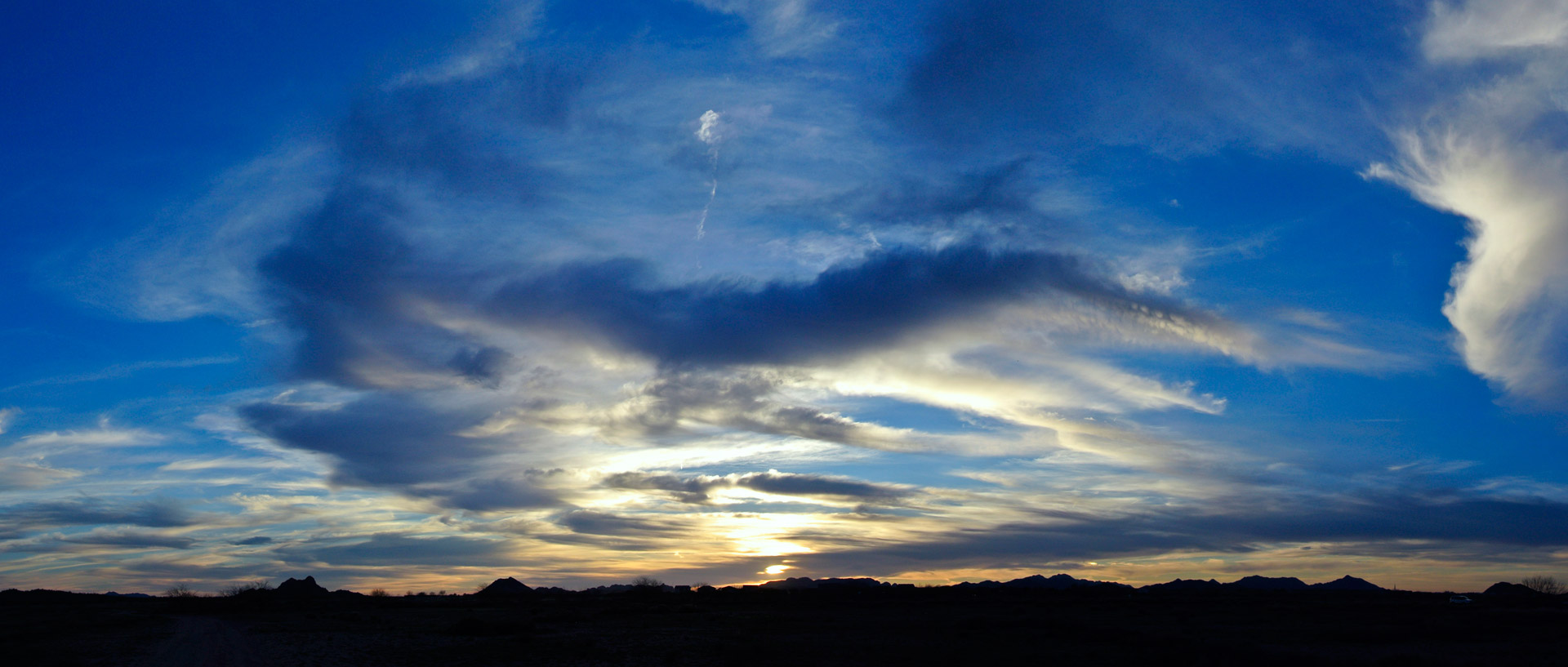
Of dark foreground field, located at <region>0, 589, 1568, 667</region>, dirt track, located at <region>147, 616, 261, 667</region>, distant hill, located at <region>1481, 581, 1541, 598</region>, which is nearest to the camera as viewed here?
dirt track, located at <region>147, 616, 261, 667</region>

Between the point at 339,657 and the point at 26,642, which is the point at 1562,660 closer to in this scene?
the point at 339,657

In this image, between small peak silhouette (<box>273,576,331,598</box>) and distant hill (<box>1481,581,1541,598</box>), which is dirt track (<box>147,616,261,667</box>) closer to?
small peak silhouette (<box>273,576,331,598</box>)

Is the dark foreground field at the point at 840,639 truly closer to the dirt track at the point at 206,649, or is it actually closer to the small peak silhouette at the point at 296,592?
the dirt track at the point at 206,649

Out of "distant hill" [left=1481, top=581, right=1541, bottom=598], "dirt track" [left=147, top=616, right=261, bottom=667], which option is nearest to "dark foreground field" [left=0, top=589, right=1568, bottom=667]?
"dirt track" [left=147, top=616, right=261, bottom=667]

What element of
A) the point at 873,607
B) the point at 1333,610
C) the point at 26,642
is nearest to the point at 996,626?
the point at 873,607

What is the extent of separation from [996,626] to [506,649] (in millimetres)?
33808

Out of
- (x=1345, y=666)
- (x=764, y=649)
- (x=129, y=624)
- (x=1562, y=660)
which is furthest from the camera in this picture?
(x=129, y=624)

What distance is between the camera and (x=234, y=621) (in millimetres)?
82375

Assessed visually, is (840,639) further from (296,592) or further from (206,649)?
(296,592)

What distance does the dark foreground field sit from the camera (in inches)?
1555

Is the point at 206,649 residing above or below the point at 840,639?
above

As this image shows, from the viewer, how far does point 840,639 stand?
51969 mm

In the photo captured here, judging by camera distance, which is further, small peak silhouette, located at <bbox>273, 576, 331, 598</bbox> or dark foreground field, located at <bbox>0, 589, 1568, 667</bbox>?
small peak silhouette, located at <bbox>273, 576, 331, 598</bbox>

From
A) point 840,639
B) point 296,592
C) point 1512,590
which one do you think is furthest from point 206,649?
point 1512,590
